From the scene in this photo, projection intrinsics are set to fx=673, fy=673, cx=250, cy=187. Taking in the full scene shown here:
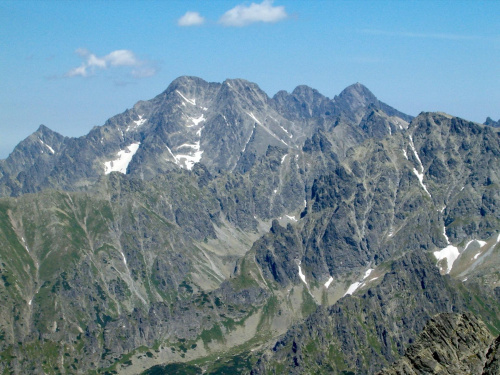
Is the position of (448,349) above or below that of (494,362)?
above

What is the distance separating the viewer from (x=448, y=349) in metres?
134

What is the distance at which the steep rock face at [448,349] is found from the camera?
427 ft

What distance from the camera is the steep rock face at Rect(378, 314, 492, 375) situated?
130m

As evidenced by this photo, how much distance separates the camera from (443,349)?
440ft

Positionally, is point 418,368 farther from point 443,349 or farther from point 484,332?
point 484,332

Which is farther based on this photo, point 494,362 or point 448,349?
point 448,349

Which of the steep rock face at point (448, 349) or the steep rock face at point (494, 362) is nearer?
the steep rock face at point (494, 362)

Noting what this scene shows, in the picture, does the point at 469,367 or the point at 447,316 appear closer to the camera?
the point at 469,367

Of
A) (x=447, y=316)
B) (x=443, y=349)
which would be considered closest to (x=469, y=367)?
(x=443, y=349)

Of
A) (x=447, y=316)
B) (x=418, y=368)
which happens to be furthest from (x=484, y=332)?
(x=418, y=368)

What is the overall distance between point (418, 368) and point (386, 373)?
637cm

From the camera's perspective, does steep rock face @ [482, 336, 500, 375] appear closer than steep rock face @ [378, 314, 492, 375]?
Yes

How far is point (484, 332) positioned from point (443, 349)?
10902 millimetres

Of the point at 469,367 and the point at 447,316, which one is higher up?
the point at 447,316
